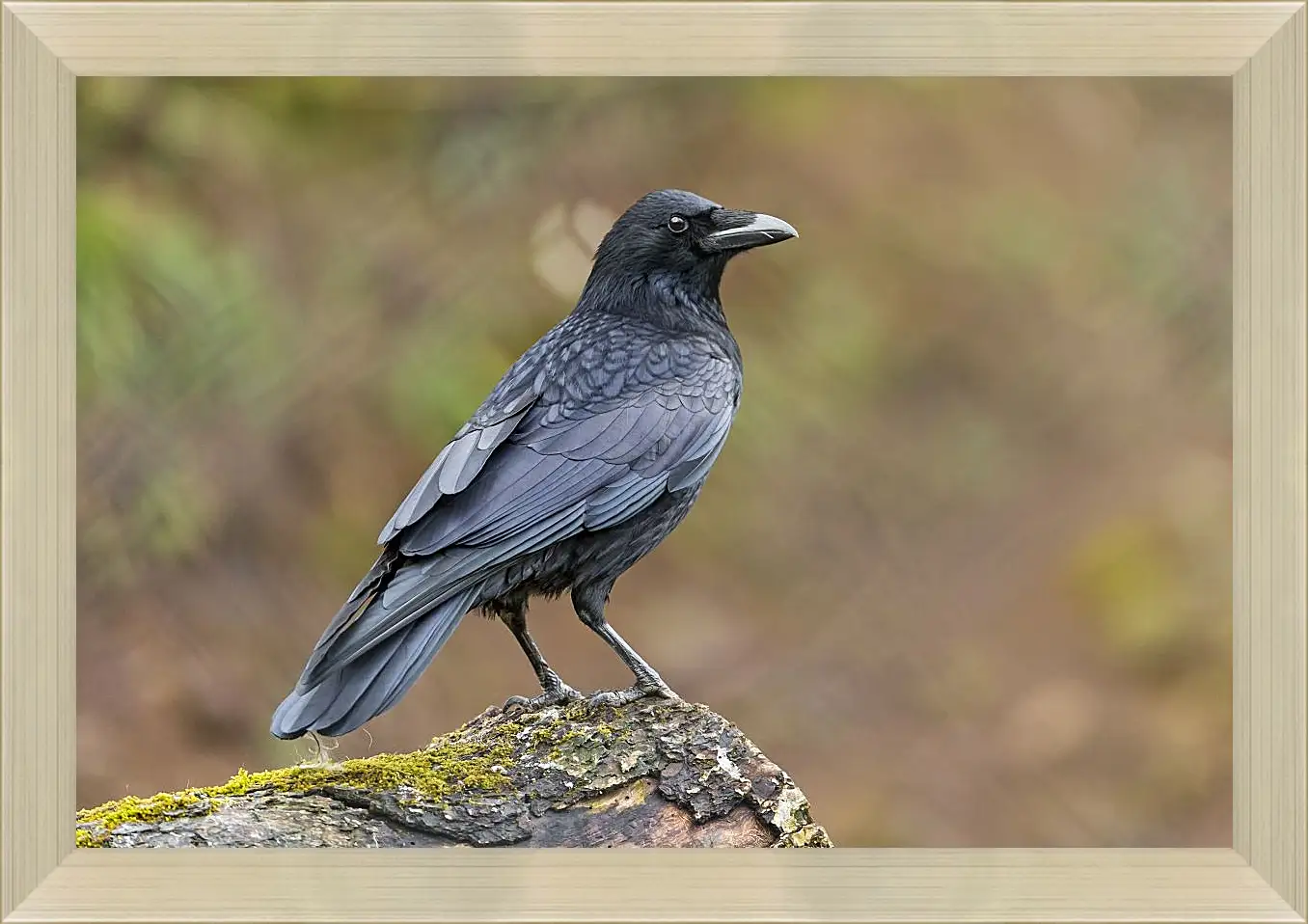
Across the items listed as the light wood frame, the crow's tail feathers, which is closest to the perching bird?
the crow's tail feathers

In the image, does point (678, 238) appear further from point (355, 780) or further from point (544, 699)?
point (355, 780)

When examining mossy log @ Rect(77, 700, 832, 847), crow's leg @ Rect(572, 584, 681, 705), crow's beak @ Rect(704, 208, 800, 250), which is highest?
crow's beak @ Rect(704, 208, 800, 250)

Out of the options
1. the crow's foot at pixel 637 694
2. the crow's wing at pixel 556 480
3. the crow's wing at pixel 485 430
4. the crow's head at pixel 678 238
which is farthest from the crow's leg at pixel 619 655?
the crow's head at pixel 678 238

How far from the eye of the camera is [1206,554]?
13.5 ft

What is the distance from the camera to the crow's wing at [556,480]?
3.70 metres

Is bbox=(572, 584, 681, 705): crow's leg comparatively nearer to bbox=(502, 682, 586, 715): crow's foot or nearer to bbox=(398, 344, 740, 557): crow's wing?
bbox=(502, 682, 586, 715): crow's foot

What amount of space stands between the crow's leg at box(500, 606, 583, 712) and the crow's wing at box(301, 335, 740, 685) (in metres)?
0.47

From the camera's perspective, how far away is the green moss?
367cm

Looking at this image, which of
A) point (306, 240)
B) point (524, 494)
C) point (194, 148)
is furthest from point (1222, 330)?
point (194, 148)

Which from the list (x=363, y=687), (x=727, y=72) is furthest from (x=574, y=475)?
(x=727, y=72)

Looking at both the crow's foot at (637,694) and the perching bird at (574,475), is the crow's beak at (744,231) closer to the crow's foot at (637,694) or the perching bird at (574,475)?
the perching bird at (574,475)

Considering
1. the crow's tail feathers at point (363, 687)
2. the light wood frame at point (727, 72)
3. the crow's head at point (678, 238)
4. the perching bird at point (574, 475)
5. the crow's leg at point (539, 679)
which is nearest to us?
the crow's tail feathers at point (363, 687)

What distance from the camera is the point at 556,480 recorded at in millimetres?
3975

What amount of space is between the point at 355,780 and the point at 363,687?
418 millimetres
